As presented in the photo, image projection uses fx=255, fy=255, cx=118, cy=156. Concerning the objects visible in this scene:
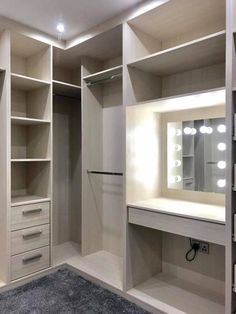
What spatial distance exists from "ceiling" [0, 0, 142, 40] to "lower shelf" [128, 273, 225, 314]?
235 centimetres

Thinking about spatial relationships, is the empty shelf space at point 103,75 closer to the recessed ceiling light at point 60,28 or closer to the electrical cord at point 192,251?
the recessed ceiling light at point 60,28

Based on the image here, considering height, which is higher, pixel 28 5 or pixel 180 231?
pixel 28 5

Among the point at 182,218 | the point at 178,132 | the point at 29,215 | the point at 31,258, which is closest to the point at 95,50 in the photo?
the point at 178,132

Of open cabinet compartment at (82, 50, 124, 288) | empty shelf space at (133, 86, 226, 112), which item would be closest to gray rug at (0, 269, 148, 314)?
open cabinet compartment at (82, 50, 124, 288)

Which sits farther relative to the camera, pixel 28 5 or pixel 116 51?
pixel 116 51

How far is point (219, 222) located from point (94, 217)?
63.9 inches

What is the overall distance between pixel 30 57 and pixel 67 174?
1.45m

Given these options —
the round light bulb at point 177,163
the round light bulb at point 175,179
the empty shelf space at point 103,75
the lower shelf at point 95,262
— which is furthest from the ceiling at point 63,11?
the lower shelf at point 95,262

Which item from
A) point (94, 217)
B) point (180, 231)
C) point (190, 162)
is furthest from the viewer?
point (94, 217)

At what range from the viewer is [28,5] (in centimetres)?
202

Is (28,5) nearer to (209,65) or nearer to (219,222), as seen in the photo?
(209,65)

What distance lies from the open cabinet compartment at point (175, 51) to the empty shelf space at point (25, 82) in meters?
0.91

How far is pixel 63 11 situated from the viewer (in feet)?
6.86

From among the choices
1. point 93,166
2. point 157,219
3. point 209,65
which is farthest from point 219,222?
point 93,166
